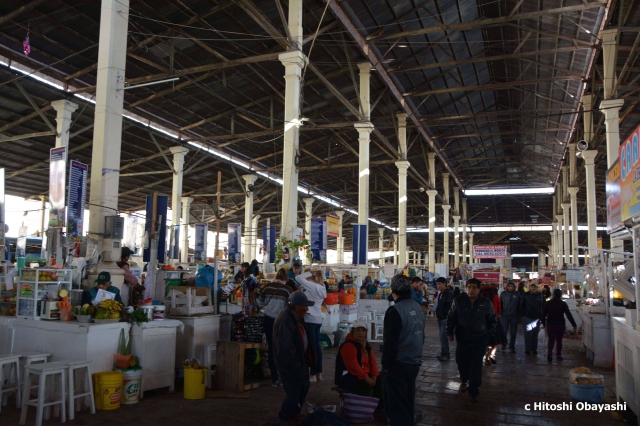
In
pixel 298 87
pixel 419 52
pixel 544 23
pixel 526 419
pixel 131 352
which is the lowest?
pixel 526 419

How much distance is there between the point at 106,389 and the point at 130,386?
0.98 ft

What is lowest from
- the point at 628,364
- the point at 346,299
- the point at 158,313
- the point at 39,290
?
the point at 628,364

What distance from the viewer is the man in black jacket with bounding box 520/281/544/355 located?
375 inches

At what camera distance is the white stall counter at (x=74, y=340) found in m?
5.25

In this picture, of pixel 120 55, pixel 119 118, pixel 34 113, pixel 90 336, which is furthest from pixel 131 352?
pixel 34 113

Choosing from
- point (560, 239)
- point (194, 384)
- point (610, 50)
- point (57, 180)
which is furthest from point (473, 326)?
point (560, 239)

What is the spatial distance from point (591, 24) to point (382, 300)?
10.6m

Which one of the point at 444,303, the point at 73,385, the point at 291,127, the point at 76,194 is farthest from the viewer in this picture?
the point at 291,127

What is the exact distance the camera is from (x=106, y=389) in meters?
5.18

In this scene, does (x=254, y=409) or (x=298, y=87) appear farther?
(x=298, y=87)

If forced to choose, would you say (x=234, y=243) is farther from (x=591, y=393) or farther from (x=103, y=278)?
(x=591, y=393)

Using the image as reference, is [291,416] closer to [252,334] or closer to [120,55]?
[252,334]

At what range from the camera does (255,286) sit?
7.87 metres

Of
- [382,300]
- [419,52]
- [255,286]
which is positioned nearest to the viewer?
[255,286]
